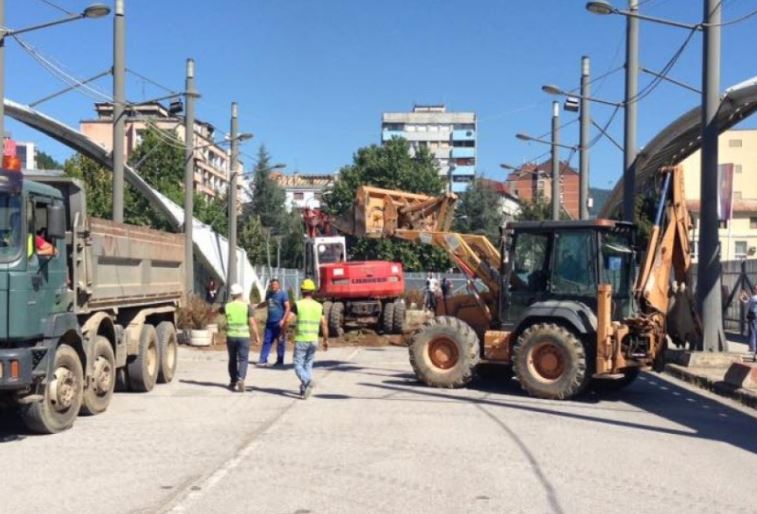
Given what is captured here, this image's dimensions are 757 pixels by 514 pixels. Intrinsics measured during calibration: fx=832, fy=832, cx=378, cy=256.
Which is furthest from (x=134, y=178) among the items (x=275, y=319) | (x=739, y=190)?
(x=739, y=190)

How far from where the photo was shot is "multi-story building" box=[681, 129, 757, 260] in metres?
62.0

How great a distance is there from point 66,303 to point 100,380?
57.1 inches

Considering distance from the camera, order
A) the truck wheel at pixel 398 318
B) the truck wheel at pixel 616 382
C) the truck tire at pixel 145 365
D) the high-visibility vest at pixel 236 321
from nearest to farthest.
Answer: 1. the truck tire at pixel 145 365
2. the high-visibility vest at pixel 236 321
3. the truck wheel at pixel 616 382
4. the truck wheel at pixel 398 318

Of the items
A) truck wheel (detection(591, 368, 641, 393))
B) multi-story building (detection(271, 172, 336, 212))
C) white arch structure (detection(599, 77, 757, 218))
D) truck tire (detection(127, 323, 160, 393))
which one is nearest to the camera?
truck tire (detection(127, 323, 160, 393))

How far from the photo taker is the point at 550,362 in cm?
1285

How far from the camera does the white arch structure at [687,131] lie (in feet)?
65.6

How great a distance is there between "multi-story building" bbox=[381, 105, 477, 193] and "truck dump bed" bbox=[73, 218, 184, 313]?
111802 millimetres

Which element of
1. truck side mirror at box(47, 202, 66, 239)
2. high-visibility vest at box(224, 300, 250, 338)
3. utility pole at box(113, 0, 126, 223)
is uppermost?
utility pole at box(113, 0, 126, 223)

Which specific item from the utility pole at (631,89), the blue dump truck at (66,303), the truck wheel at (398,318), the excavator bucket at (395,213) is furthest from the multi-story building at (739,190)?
the blue dump truck at (66,303)

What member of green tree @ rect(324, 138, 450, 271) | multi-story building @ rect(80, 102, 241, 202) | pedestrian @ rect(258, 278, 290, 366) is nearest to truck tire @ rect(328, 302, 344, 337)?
pedestrian @ rect(258, 278, 290, 366)

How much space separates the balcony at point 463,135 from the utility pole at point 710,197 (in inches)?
4385

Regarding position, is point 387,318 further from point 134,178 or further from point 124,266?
point 134,178

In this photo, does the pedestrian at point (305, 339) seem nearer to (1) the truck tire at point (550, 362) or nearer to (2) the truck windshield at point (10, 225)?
(1) the truck tire at point (550, 362)

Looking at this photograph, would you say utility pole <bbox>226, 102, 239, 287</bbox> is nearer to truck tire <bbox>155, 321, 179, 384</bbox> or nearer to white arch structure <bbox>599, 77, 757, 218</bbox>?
white arch structure <bbox>599, 77, 757, 218</bbox>
